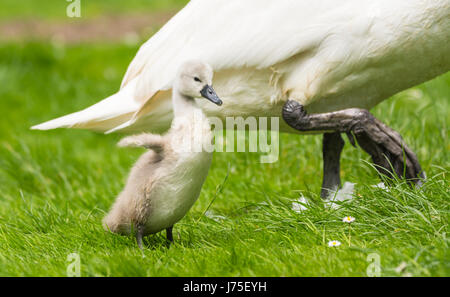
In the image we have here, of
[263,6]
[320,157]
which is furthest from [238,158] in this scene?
[263,6]

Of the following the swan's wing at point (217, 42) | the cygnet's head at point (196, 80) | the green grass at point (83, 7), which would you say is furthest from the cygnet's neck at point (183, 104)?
the green grass at point (83, 7)

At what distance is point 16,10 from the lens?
1444 centimetres

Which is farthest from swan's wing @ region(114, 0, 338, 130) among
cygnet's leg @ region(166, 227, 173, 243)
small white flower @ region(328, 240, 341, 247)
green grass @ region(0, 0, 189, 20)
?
green grass @ region(0, 0, 189, 20)

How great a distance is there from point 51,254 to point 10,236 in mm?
Answer: 359

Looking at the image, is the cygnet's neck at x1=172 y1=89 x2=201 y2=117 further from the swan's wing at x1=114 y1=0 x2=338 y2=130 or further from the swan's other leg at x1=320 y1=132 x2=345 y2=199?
the swan's other leg at x1=320 y1=132 x2=345 y2=199

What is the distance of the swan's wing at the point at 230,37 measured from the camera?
139 inches

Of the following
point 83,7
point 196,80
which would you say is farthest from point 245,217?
point 83,7

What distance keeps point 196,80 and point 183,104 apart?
0.13 metres

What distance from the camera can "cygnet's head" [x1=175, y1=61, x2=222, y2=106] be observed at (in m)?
3.31

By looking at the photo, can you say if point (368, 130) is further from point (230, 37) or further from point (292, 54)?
point (230, 37)

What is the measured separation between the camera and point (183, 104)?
3.37 metres

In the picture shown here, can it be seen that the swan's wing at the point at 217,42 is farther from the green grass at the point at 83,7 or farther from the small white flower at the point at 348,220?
Answer: the green grass at the point at 83,7

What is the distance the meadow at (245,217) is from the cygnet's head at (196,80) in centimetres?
71

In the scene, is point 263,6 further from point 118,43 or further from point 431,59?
point 118,43
